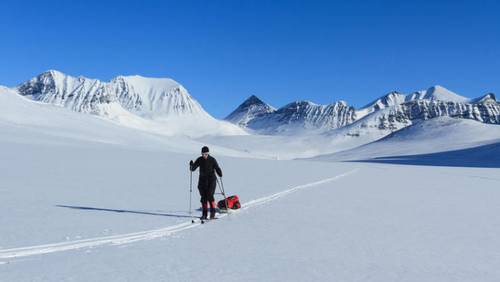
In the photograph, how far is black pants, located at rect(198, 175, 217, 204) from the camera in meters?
12.9

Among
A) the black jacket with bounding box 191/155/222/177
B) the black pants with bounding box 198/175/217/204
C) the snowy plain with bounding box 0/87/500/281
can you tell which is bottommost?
the snowy plain with bounding box 0/87/500/281

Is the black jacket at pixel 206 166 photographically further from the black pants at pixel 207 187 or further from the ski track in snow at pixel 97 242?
the ski track in snow at pixel 97 242

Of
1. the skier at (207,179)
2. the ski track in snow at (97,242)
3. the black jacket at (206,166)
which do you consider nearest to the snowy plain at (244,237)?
the ski track in snow at (97,242)

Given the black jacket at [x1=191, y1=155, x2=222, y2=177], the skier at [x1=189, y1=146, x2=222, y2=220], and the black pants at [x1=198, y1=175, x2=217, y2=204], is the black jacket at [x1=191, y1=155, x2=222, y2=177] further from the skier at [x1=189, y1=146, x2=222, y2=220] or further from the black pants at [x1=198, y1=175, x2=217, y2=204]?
the black pants at [x1=198, y1=175, x2=217, y2=204]

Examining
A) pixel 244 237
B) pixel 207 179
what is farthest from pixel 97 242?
pixel 207 179

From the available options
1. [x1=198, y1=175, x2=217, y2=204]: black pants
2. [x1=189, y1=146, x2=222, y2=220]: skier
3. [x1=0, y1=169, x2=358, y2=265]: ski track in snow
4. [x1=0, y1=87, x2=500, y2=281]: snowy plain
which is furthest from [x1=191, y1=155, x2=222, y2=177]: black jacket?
[x1=0, y1=169, x2=358, y2=265]: ski track in snow

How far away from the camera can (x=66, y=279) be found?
659 centimetres

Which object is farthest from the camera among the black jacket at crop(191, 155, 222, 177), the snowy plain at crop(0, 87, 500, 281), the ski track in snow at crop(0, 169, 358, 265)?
the black jacket at crop(191, 155, 222, 177)

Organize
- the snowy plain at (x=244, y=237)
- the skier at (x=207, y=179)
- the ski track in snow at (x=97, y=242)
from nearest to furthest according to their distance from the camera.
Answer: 1. the snowy plain at (x=244, y=237)
2. the ski track in snow at (x=97, y=242)
3. the skier at (x=207, y=179)

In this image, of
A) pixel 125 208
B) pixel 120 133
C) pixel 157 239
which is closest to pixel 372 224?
pixel 157 239

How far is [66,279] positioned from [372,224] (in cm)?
812

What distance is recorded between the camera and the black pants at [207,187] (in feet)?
42.5

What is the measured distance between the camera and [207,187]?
512 inches

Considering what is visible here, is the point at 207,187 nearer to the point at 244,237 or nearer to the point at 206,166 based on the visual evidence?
the point at 206,166
